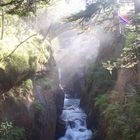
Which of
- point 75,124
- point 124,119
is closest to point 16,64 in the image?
point 124,119

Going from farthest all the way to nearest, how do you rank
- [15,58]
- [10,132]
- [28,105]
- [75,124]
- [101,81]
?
[75,124] → [101,81] → [28,105] → [15,58] → [10,132]

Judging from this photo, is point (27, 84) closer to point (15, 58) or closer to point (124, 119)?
point (15, 58)

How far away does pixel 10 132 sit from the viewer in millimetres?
12531

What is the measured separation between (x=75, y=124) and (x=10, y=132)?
1032cm

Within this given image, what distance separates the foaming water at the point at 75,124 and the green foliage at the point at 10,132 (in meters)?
7.92

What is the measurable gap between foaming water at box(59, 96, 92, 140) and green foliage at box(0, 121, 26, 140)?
7.92 metres

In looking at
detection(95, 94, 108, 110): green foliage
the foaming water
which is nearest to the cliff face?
the foaming water

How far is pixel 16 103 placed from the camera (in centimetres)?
1403

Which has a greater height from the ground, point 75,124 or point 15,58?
point 15,58

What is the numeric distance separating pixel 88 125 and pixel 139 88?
7.68 metres

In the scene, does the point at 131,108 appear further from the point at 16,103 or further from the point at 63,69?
the point at 63,69

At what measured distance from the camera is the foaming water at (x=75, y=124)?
2082 centimetres

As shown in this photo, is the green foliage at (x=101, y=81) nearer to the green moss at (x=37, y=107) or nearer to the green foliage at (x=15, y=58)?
the green foliage at (x=15, y=58)

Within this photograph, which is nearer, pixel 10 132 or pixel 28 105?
pixel 10 132
